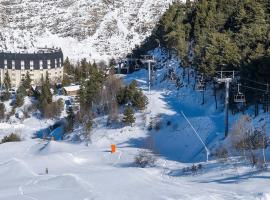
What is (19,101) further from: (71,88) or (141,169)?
(141,169)

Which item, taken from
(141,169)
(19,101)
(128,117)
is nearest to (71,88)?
(19,101)

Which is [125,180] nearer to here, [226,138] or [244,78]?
[226,138]

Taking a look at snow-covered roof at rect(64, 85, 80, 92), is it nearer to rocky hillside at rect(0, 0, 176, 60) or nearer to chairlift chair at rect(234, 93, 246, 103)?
chairlift chair at rect(234, 93, 246, 103)

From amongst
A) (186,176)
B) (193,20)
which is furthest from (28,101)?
(186,176)

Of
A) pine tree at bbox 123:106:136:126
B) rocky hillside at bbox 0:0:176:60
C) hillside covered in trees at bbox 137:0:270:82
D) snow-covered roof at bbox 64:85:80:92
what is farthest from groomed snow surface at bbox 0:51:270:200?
rocky hillside at bbox 0:0:176:60

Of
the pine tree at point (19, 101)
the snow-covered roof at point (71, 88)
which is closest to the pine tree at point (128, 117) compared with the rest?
the pine tree at point (19, 101)

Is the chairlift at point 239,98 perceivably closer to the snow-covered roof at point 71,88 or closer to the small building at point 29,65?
the snow-covered roof at point 71,88
